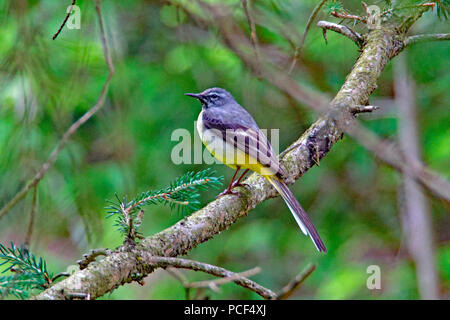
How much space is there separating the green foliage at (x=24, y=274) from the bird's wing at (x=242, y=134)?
1.73 meters

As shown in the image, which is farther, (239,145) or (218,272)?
(239,145)

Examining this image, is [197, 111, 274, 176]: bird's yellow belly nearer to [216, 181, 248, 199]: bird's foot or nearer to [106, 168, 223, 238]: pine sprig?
[216, 181, 248, 199]: bird's foot

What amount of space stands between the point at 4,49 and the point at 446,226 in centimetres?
582

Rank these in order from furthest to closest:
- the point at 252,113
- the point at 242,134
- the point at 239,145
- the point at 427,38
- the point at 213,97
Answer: the point at 213,97 → the point at 242,134 → the point at 239,145 → the point at 427,38 → the point at 252,113

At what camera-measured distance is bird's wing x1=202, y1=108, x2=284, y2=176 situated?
11.7 ft

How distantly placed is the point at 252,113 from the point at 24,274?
2081 mm

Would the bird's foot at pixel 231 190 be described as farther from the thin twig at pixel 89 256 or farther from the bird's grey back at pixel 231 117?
the thin twig at pixel 89 256

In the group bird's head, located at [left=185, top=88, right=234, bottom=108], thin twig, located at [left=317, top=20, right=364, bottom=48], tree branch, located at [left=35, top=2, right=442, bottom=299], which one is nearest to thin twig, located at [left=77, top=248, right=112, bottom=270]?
tree branch, located at [left=35, top=2, right=442, bottom=299]

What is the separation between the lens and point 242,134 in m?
4.01

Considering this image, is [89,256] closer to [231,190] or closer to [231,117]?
[231,190]

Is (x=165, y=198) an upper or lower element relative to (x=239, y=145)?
lower

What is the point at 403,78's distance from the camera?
5234 mm

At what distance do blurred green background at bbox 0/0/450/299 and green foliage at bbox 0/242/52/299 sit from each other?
2.99ft

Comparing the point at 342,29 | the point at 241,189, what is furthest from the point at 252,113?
the point at 342,29
